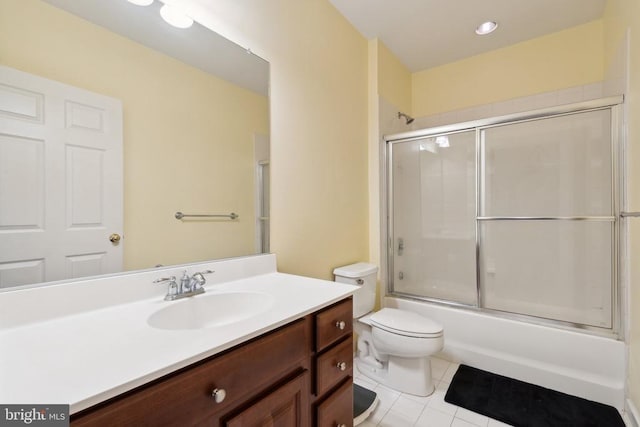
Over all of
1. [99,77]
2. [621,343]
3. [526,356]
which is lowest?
[526,356]

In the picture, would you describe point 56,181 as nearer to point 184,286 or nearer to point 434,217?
point 184,286

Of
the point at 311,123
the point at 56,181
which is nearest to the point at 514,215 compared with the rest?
the point at 311,123

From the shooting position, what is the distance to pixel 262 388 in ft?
2.57

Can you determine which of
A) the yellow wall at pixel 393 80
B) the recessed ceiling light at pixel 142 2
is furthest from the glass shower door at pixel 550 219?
the recessed ceiling light at pixel 142 2

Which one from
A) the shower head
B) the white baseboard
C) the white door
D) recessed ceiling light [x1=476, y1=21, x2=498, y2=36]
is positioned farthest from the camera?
the shower head

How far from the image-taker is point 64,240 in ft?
2.85

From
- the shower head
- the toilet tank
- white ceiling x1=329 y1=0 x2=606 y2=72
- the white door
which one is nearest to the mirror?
the white door

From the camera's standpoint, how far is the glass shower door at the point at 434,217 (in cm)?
232

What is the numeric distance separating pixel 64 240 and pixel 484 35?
2.95 m

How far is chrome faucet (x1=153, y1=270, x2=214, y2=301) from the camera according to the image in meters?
1.02

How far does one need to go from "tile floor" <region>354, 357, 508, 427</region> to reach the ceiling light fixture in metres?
2.03

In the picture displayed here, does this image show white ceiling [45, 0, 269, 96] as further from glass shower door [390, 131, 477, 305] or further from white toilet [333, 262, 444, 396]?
glass shower door [390, 131, 477, 305]

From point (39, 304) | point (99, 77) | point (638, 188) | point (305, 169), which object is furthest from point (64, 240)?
point (638, 188)

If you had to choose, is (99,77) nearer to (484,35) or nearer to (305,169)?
(305,169)
